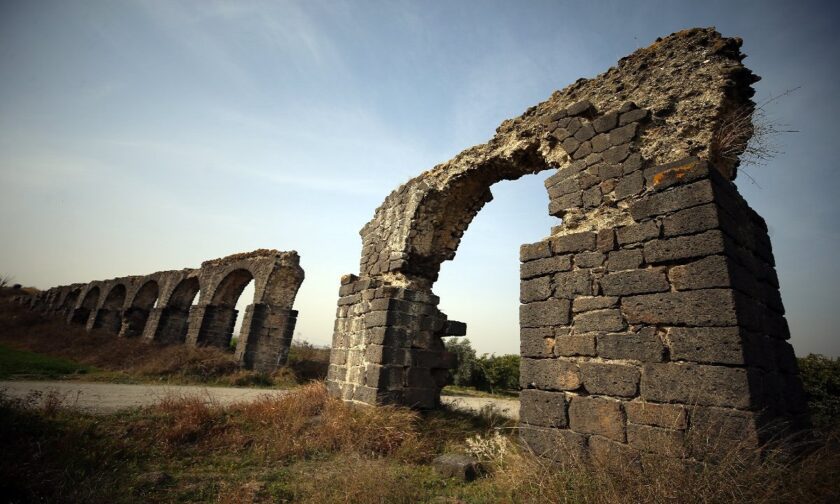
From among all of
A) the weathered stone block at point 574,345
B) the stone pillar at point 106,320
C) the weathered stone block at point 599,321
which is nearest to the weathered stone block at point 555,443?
the weathered stone block at point 574,345

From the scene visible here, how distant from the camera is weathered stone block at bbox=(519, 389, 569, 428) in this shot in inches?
137

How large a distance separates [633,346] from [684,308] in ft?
1.62

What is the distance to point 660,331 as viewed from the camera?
312cm

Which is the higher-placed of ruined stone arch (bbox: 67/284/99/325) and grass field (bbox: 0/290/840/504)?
ruined stone arch (bbox: 67/284/99/325)

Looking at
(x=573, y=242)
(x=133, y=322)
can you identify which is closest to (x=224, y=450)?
(x=573, y=242)

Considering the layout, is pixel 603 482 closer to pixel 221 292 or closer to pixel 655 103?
pixel 655 103

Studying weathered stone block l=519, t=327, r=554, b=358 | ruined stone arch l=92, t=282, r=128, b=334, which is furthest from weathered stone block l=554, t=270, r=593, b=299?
ruined stone arch l=92, t=282, r=128, b=334

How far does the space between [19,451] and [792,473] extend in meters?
6.11

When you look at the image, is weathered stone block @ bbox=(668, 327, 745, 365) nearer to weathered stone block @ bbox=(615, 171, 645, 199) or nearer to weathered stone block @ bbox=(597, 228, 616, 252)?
weathered stone block @ bbox=(597, 228, 616, 252)

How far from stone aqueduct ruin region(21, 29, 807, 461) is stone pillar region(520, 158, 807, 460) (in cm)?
1

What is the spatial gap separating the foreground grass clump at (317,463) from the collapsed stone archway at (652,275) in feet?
1.06

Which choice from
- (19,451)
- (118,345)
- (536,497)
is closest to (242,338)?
(118,345)

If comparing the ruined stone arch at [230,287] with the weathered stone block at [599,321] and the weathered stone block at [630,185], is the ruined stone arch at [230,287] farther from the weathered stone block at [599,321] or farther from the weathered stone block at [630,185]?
the weathered stone block at [630,185]

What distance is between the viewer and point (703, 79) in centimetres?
378
